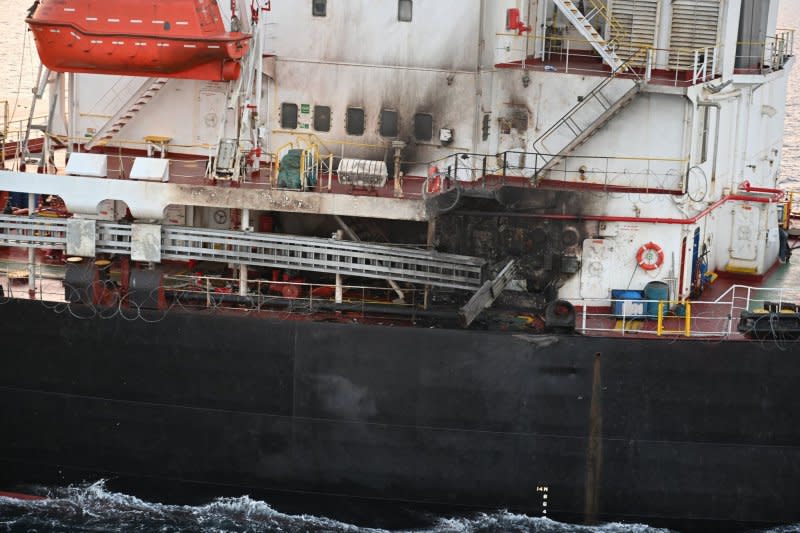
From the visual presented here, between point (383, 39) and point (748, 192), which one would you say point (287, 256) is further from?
point (748, 192)

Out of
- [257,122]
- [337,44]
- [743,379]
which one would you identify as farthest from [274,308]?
[743,379]

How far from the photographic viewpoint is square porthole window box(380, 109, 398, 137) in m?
27.2

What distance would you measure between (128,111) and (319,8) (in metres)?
4.32

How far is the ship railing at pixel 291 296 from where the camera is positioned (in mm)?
25828

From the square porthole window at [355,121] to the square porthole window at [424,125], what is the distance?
1.07 metres

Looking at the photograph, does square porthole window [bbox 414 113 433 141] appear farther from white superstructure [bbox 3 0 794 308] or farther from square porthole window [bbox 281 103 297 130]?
square porthole window [bbox 281 103 297 130]

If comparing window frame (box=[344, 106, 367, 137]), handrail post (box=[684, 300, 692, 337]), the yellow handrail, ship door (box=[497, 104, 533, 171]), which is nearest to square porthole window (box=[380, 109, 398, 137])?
window frame (box=[344, 106, 367, 137])

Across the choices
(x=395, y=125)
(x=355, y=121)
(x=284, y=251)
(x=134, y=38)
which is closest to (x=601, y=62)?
(x=395, y=125)

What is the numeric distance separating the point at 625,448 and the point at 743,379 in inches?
96.1

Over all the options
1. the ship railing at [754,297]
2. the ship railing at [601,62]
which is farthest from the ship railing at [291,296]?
the ship railing at [754,297]

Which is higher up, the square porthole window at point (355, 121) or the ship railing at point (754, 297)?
the square porthole window at point (355, 121)

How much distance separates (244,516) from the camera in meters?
25.9

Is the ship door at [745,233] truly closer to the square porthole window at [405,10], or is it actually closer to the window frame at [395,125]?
the window frame at [395,125]

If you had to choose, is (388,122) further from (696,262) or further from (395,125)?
(696,262)
